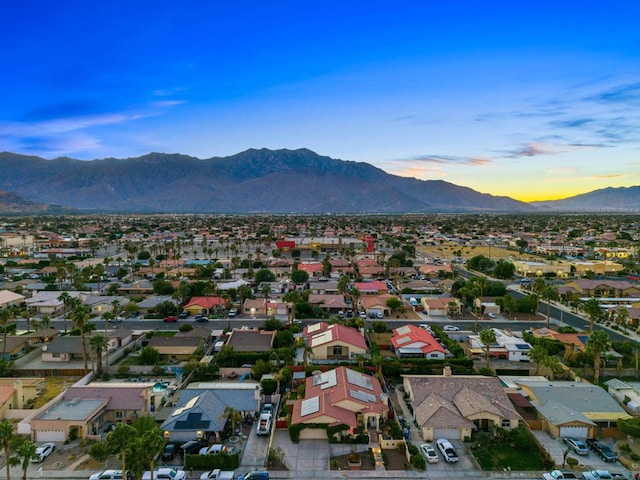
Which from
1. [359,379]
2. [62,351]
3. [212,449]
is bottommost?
[212,449]

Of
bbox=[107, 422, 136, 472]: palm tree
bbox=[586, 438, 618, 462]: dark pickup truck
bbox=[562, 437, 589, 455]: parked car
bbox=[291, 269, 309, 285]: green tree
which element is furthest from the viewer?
bbox=[291, 269, 309, 285]: green tree

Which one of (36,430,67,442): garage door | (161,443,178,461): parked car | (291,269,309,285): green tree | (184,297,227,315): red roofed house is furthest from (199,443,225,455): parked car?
(291,269,309,285): green tree

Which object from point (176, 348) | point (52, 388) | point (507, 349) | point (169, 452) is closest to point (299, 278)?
point (176, 348)

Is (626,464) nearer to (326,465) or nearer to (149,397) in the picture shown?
(326,465)

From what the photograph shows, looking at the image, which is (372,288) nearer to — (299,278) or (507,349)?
(299,278)

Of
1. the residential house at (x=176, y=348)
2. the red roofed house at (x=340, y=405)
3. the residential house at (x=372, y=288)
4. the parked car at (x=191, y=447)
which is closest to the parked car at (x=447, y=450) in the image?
Answer: the red roofed house at (x=340, y=405)

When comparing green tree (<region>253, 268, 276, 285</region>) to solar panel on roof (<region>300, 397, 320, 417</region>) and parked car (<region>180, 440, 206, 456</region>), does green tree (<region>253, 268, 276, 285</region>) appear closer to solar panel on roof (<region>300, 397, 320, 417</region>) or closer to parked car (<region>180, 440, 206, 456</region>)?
solar panel on roof (<region>300, 397, 320, 417</region>)
